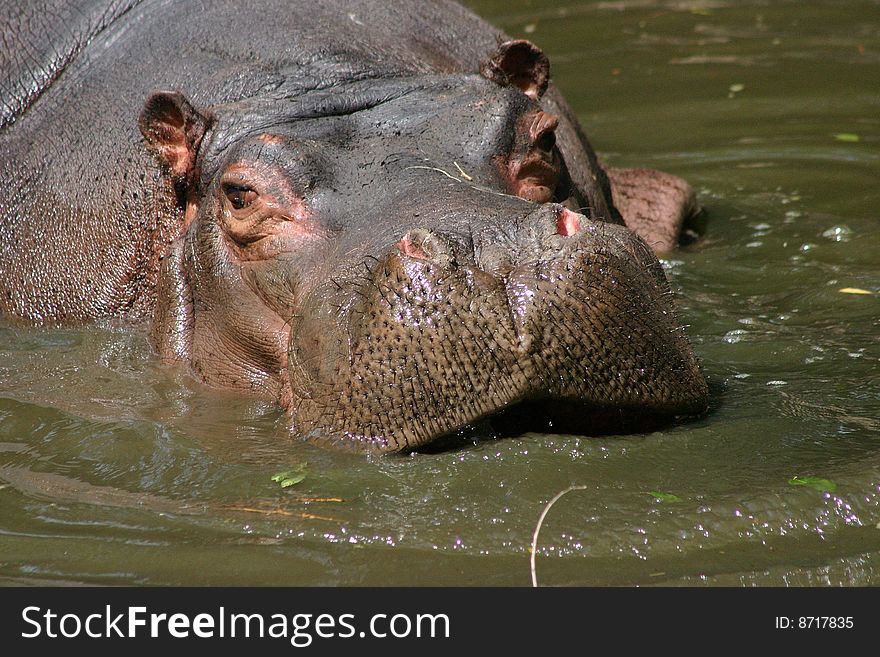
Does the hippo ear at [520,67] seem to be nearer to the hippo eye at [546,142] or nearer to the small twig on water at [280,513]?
the hippo eye at [546,142]

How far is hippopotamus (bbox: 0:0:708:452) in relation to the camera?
407 centimetres

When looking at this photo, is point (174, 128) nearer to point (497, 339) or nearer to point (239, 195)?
point (239, 195)

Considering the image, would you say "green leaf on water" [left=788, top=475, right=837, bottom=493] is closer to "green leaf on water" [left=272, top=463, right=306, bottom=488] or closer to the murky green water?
the murky green water

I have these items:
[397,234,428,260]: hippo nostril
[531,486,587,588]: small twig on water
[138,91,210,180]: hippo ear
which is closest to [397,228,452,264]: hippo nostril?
[397,234,428,260]: hippo nostril

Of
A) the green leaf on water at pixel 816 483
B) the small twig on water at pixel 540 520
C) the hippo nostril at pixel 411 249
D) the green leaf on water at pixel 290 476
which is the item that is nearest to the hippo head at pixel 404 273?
the hippo nostril at pixel 411 249

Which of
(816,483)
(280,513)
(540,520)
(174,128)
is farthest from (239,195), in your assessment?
(816,483)

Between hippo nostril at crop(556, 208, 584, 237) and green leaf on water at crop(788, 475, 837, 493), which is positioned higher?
hippo nostril at crop(556, 208, 584, 237)

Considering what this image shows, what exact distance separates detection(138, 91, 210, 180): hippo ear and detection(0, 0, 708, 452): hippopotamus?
0.04 ft

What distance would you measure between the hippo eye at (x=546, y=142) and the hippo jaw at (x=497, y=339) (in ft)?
3.02

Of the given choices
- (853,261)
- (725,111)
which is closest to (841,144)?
(725,111)

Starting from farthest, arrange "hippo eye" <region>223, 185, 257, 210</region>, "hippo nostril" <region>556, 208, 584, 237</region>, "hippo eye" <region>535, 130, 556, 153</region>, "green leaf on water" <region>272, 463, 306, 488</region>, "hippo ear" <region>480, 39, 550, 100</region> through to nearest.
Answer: "hippo ear" <region>480, 39, 550, 100</region> < "hippo eye" <region>535, 130, 556, 153</region> < "hippo eye" <region>223, 185, 257, 210</region> < "green leaf on water" <region>272, 463, 306, 488</region> < "hippo nostril" <region>556, 208, 584, 237</region>

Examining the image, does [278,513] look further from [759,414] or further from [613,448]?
[759,414]

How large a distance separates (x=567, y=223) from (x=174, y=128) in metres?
1.94

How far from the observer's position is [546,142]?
17.2 ft
